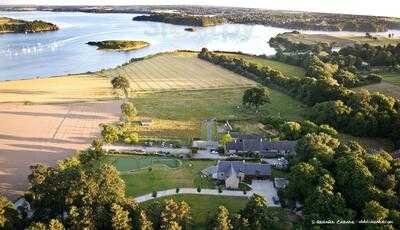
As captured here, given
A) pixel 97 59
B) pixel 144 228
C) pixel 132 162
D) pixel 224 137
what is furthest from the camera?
pixel 97 59

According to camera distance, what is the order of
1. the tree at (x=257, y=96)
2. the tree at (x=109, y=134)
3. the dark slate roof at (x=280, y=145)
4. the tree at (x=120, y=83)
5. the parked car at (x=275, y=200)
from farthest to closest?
1. the tree at (x=120, y=83)
2. the tree at (x=257, y=96)
3. the tree at (x=109, y=134)
4. the dark slate roof at (x=280, y=145)
5. the parked car at (x=275, y=200)

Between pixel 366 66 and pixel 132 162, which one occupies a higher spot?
pixel 366 66

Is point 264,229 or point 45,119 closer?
point 264,229

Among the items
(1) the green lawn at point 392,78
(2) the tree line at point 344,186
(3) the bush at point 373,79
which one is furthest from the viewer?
(1) the green lawn at point 392,78

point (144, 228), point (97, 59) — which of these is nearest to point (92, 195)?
point (144, 228)

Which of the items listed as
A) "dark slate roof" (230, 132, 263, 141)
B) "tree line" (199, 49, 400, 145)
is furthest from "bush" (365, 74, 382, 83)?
"dark slate roof" (230, 132, 263, 141)

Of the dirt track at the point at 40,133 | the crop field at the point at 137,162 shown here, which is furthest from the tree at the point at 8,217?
the crop field at the point at 137,162

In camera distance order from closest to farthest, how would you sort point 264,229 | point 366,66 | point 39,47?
point 264,229, point 366,66, point 39,47

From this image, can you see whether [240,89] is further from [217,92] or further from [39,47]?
[39,47]

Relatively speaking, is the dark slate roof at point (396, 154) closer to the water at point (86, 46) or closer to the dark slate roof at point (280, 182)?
the dark slate roof at point (280, 182)
